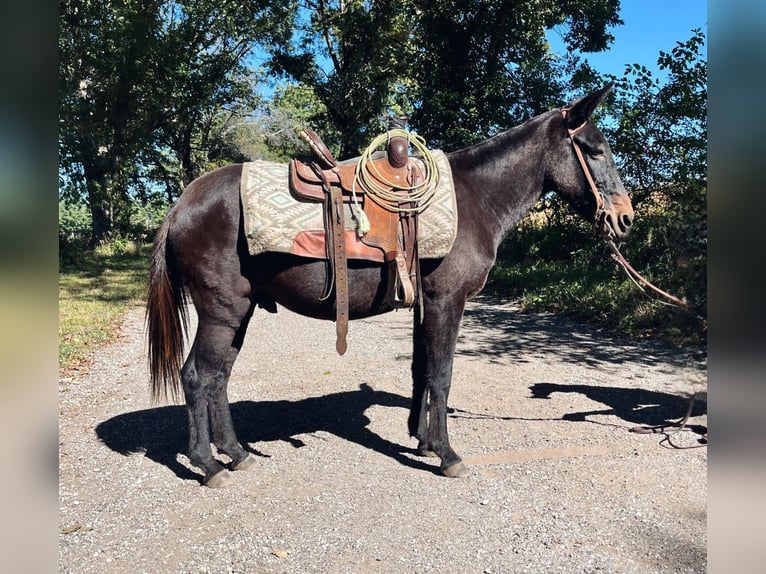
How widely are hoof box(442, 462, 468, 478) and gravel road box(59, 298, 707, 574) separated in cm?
4

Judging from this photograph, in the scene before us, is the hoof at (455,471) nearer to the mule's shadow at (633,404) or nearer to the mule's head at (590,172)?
the mule's shadow at (633,404)

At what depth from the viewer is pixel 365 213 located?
3.32m

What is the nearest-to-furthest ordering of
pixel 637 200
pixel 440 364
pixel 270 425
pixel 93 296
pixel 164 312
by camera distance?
pixel 440 364
pixel 164 312
pixel 270 425
pixel 637 200
pixel 93 296

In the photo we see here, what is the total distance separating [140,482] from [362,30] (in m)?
16.2

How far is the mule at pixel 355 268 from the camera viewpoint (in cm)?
335

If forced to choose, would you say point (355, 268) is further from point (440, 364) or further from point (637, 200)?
point (637, 200)

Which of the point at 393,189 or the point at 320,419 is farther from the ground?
the point at 393,189

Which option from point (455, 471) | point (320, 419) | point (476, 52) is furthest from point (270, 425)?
point (476, 52)

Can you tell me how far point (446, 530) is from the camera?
2.82m

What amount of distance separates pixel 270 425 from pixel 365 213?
2.21 meters

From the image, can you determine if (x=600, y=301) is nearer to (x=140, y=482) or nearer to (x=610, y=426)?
(x=610, y=426)

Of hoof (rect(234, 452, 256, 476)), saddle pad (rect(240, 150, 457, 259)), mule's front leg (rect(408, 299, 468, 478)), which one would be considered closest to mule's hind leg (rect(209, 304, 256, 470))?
hoof (rect(234, 452, 256, 476))

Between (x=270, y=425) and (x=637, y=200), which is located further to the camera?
(x=637, y=200)

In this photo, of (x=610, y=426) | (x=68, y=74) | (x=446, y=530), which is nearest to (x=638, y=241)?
(x=610, y=426)
